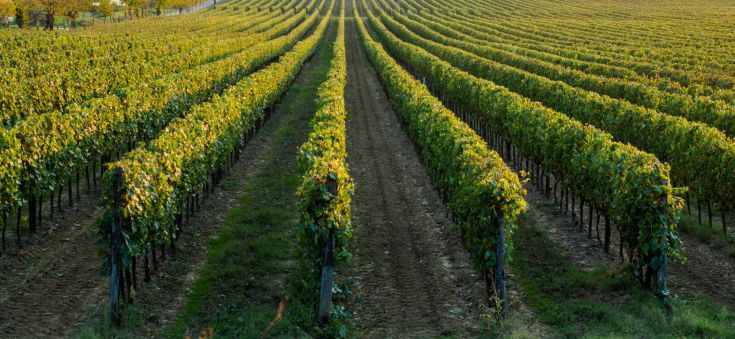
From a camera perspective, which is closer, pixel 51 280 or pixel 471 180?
pixel 51 280

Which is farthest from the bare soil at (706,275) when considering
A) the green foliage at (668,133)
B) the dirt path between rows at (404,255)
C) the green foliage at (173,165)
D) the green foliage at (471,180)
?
the green foliage at (173,165)

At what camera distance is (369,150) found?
31547 millimetres

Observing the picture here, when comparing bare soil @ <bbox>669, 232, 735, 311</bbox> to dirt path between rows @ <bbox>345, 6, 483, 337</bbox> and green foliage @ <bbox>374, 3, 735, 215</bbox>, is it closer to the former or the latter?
green foliage @ <bbox>374, 3, 735, 215</bbox>

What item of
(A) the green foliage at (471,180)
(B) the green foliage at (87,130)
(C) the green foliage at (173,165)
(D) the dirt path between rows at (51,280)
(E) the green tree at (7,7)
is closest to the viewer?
(D) the dirt path between rows at (51,280)

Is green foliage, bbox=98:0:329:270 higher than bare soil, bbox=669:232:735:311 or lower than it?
higher

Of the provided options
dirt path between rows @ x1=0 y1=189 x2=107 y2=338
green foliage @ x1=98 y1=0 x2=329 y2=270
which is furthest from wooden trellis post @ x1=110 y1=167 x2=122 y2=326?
dirt path between rows @ x1=0 y1=189 x2=107 y2=338

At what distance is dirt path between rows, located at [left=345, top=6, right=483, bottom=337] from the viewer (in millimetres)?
14703

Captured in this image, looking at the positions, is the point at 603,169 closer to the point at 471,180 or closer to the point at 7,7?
the point at 471,180

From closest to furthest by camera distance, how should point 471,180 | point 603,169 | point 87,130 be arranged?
1. point 471,180
2. point 603,169
3. point 87,130

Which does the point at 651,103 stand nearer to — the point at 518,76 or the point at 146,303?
the point at 518,76

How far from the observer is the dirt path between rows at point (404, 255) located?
48.2ft

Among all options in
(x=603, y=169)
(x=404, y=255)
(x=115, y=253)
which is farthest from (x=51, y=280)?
(x=603, y=169)

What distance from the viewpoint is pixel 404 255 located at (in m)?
18.5

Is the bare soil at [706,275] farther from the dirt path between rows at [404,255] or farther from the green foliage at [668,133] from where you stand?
the dirt path between rows at [404,255]
